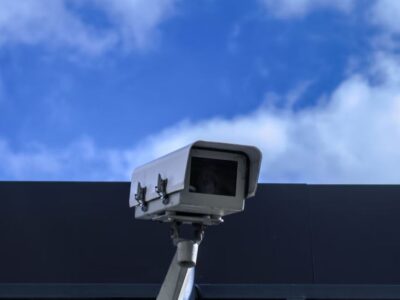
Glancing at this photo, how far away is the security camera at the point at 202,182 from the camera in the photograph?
8.76ft

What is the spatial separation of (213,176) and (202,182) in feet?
0.19

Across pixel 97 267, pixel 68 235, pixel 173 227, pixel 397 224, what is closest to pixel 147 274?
pixel 97 267

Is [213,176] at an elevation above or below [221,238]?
above

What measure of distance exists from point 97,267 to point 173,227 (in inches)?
144

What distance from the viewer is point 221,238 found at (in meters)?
6.32

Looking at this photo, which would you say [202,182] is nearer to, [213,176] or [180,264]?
[213,176]

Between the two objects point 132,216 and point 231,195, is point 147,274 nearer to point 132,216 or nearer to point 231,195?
point 132,216

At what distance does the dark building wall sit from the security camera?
3.53 metres

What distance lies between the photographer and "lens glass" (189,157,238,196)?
2.71m

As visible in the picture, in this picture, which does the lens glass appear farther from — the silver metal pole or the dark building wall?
the dark building wall

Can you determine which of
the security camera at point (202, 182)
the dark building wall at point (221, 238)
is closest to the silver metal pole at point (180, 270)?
the security camera at point (202, 182)

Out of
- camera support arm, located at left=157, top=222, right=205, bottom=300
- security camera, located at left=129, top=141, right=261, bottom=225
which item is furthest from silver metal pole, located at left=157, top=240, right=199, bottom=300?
security camera, located at left=129, top=141, right=261, bottom=225

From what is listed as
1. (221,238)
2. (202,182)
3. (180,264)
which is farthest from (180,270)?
(221,238)

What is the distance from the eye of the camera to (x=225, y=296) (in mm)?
5746
